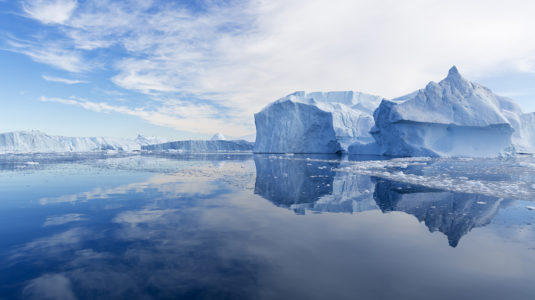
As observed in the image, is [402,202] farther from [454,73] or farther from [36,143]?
[36,143]

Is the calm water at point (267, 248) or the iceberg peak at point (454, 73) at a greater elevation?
the iceberg peak at point (454, 73)

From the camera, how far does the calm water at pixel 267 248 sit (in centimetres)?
236

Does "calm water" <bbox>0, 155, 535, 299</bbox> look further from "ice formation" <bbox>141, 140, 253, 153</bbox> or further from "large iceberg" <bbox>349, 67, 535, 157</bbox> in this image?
"ice formation" <bbox>141, 140, 253, 153</bbox>

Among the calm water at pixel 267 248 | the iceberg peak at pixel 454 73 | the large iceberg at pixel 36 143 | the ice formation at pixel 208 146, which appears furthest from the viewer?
the ice formation at pixel 208 146

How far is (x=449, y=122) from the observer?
1057 inches

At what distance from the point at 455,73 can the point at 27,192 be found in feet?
117

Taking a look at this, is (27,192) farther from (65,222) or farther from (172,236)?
(172,236)

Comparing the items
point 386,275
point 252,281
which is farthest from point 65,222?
point 386,275

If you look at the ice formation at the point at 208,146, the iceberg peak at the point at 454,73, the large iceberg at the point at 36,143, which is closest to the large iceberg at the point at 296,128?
the iceberg peak at the point at 454,73

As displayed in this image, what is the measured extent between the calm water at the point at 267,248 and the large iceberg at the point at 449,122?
23.3 m

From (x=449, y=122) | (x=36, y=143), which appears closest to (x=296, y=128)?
(x=449, y=122)

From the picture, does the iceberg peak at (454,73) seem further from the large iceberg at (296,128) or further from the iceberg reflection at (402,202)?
the iceberg reflection at (402,202)

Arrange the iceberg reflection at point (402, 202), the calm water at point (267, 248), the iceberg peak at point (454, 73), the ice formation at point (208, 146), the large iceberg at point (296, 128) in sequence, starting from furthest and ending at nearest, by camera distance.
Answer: the ice formation at point (208, 146) < the large iceberg at point (296, 128) < the iceberg peak at point (454, 73) < the iceberg reflection at point (402, 202) < the calm water at point (267, 248)

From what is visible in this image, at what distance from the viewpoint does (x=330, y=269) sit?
2.69m
